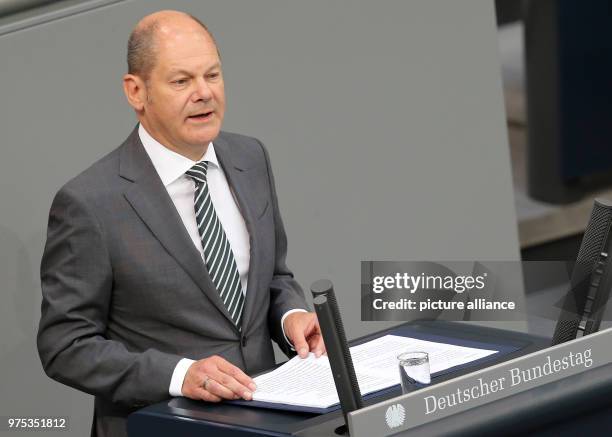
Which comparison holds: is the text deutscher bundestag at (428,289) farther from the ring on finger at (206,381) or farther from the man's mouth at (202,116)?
the man's mouth at (202,116)

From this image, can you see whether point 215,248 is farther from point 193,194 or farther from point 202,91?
point 202,91

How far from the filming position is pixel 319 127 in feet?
13.7

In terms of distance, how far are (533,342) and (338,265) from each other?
1.35m

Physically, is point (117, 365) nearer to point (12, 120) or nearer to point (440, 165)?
point (12, 120)

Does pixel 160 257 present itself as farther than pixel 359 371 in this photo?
Yes

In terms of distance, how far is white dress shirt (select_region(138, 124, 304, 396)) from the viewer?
10.6 ft

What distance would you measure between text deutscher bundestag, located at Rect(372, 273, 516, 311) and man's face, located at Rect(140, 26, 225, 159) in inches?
26.6

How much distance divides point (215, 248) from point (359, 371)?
→ 0.52m

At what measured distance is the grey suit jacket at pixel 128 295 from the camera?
308 cm

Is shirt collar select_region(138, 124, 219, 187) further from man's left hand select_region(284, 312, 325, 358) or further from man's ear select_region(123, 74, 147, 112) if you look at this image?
man's left hand select_region(284, 312, 325, 358)

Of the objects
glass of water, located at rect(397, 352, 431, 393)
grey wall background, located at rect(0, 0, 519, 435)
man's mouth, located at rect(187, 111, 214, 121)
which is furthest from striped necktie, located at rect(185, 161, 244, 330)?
glass of water, located at rect(397, 352, 431, 393)

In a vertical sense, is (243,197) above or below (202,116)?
below

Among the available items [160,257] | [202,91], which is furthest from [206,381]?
[202,91]

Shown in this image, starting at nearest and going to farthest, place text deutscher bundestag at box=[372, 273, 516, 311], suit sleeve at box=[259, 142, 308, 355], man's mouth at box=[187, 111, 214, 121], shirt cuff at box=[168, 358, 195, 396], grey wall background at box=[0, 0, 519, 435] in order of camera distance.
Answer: text deutscher bundestag at box=[372, 273, 516, 311]
shirt cuff at box=[168, 358, 195, 396]
man's mouth at box=[187, 111, 214, 121]
suit sleeve at box=[259, 142, 308, 355]
grey wall background at box=[0, 0, 519, 435]
